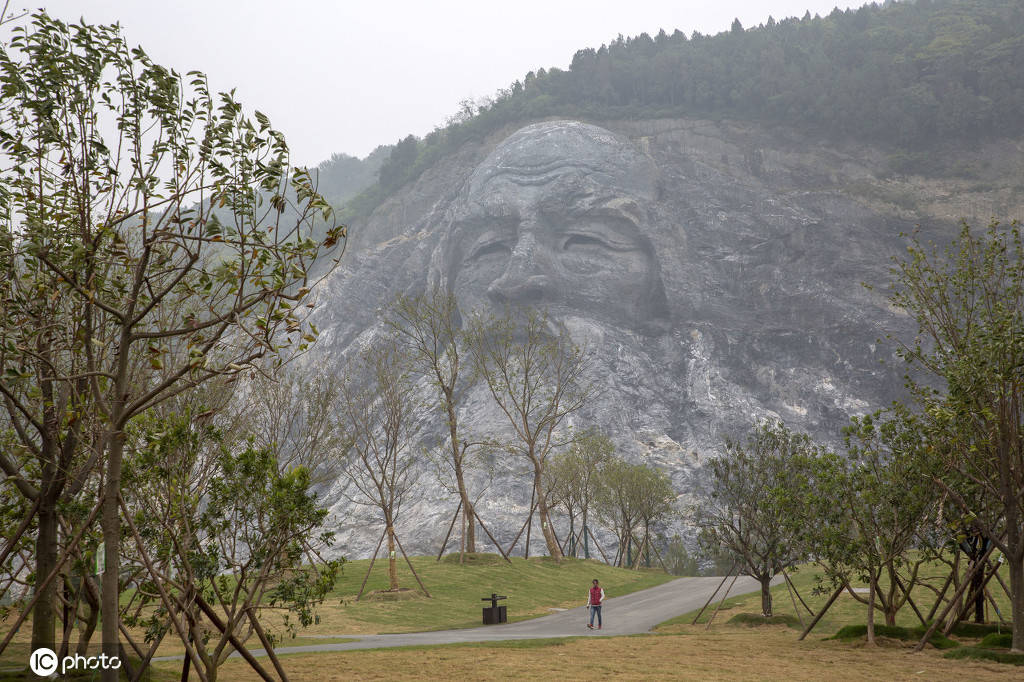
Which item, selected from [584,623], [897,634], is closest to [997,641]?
[897,634]

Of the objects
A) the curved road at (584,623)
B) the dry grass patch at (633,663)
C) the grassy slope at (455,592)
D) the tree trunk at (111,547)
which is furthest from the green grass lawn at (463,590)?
the tree trunk at (111,547)

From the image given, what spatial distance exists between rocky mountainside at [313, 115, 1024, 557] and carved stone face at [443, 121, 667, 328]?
0.22 metres

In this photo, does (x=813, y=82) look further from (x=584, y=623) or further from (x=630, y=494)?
(x=584, y=623)

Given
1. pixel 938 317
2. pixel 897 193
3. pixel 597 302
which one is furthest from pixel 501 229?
pixel 938 317

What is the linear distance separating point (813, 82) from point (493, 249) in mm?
48699

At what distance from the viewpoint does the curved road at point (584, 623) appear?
23.8m

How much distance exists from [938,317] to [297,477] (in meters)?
18.2

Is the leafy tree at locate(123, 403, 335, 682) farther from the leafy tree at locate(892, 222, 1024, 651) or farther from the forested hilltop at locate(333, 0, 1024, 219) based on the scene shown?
the forested hilltop at locate(333, 0, 1024, 219)

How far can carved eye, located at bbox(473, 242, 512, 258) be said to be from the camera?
9025cm

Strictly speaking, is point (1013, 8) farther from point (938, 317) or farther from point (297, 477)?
point (297, 477)

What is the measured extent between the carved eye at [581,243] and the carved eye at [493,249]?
23.3ft

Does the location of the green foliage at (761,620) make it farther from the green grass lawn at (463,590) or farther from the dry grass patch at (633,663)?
the green grass lawn at (463,590)

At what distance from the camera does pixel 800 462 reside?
28750mm

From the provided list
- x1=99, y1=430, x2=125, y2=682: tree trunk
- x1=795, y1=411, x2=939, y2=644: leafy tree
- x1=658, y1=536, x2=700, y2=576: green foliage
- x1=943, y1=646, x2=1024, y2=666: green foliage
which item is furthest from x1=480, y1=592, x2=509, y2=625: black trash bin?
x1=658, y1=536, x2=700, y2=576: green foliage
